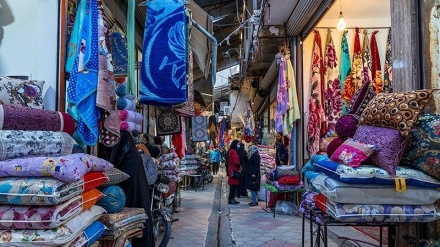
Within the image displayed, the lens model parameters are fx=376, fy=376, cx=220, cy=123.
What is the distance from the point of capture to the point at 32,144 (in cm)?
246

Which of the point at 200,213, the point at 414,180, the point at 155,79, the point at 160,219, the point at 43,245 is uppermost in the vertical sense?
the point at 155,79

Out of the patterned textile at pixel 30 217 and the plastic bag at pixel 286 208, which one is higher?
the patterned textile at pixel 30 217

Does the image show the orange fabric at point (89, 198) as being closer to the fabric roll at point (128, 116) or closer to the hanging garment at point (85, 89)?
the hanging garment at point (85, 89)

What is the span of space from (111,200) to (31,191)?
1.09 meters

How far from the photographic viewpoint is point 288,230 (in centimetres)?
700

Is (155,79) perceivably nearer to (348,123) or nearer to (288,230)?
(348,123)

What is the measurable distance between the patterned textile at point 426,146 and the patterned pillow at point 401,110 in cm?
18

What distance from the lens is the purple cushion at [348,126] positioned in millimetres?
3318

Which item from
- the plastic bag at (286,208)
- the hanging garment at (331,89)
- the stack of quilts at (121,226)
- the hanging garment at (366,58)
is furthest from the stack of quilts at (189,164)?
the stack of quilts at (121,226)

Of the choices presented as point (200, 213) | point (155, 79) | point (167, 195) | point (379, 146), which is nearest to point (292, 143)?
point (200, 213)

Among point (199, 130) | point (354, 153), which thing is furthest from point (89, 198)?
point (199, 130)

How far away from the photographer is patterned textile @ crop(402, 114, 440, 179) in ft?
8.53

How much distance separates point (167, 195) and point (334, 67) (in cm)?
425

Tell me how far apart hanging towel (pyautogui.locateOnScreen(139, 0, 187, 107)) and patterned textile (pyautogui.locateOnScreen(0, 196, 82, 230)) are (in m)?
2.25
